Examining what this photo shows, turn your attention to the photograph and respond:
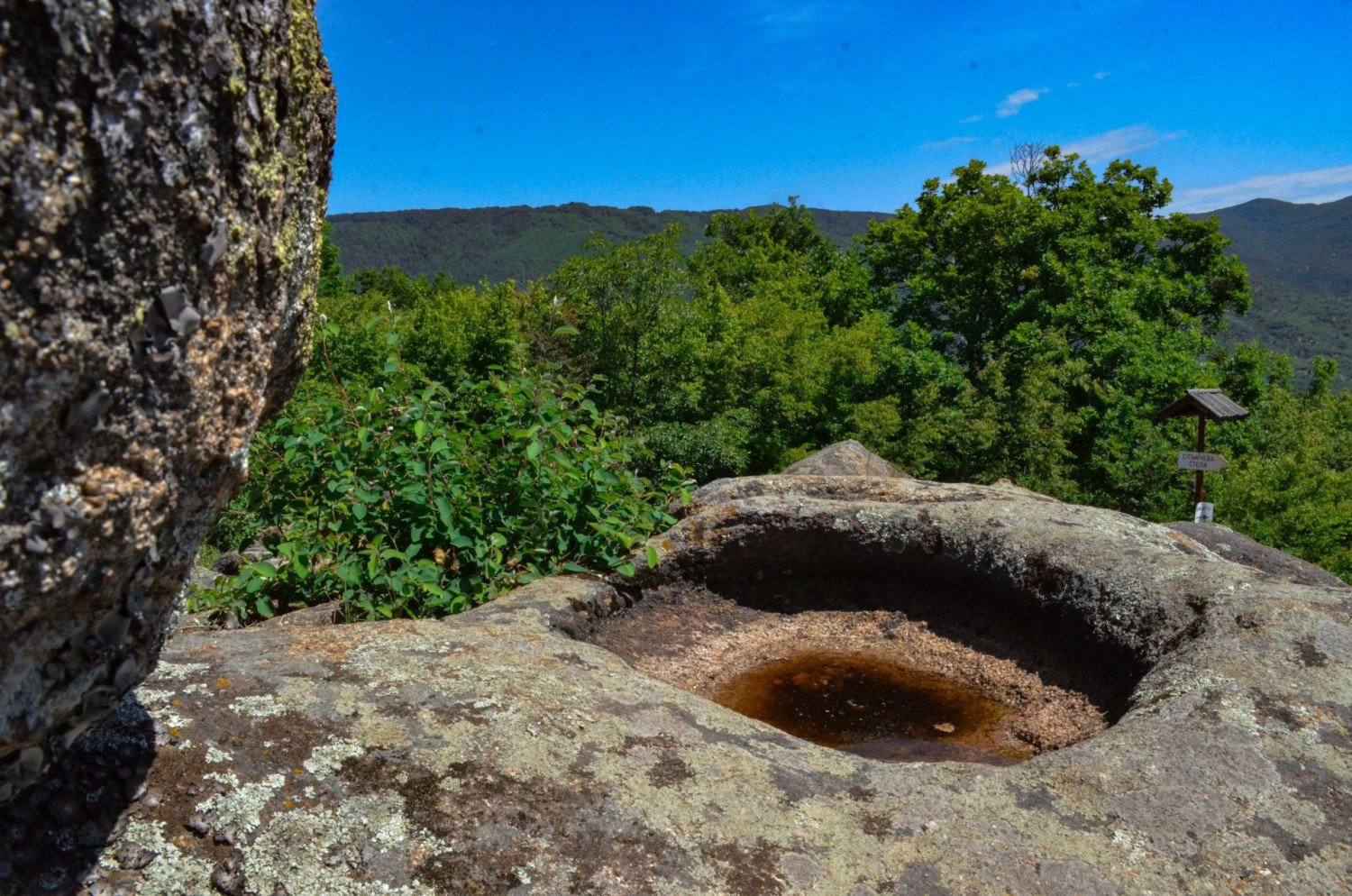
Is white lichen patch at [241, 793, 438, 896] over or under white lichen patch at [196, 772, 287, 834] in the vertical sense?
under

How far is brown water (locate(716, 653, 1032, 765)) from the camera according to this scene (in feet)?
16.6

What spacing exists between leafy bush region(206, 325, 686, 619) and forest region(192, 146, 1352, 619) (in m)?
0.02

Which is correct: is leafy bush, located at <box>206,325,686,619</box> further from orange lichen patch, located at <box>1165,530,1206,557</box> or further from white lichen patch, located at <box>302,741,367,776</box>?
orange lichen patch, located at <box>1165,530,1206,557</box>

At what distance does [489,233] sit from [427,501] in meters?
155

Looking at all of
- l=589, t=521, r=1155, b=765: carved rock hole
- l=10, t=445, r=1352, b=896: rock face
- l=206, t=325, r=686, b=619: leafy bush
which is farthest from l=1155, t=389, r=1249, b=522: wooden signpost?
l=206, t=325, r=686, b=619: leafy bush

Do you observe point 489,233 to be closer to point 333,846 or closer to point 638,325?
point 638,325

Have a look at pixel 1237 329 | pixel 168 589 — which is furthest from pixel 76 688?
pixel 1237 329

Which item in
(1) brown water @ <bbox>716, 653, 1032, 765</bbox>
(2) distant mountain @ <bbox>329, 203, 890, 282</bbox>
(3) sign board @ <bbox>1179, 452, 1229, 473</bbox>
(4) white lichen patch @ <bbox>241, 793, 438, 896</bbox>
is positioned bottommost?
(1) brown water @ <bbox>716, 653, 1032, 765</bbox>

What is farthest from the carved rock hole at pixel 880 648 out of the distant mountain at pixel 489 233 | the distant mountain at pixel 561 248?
the distant mountain at pixel 489 233

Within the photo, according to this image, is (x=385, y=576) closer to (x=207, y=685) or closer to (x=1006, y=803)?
(x=207, y=685)

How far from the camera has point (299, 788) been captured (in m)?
2.96

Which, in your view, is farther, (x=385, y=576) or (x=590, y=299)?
(x=590, y=299)

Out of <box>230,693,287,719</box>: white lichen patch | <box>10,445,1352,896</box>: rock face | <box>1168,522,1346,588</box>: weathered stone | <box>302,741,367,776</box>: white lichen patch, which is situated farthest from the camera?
<box>1168,522,1346,588</box>: weathered stone

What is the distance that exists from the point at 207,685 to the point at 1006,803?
110 inches
